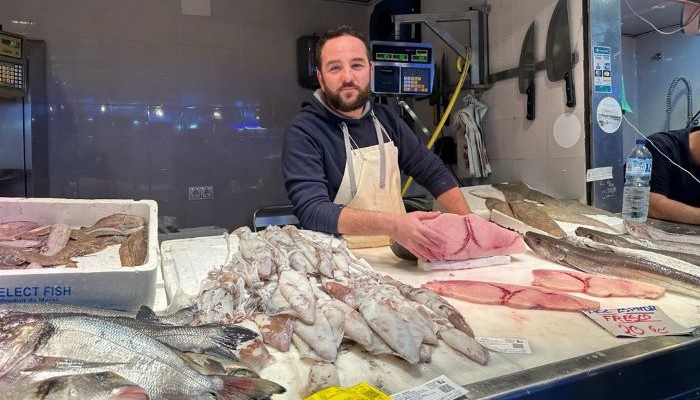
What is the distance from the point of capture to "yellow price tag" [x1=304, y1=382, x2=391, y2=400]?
962 mm

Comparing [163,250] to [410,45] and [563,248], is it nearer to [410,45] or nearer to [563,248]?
[563,248]

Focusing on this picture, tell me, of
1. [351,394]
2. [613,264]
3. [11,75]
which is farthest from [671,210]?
[11,75]

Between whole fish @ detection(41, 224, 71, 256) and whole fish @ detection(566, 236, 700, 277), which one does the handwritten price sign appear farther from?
whole fish @ detection(41, 224, 71, 256)

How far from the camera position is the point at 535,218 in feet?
9.78

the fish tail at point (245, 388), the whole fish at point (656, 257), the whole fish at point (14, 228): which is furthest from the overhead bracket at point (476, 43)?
the fish tail at point (245, 388)

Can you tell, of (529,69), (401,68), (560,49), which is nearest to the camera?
(560,49)

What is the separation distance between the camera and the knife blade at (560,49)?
3.63m

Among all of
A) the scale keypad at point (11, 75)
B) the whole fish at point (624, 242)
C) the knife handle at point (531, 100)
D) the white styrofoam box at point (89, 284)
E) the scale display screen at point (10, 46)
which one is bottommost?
the whole fish at point (624, 242)

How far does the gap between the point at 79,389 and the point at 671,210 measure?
4.02 meters

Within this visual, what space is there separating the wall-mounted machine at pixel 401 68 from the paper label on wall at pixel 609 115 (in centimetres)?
139

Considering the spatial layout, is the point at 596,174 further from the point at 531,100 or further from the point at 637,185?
the point at 531,100

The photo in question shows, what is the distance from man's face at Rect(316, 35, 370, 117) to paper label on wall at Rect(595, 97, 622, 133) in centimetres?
196

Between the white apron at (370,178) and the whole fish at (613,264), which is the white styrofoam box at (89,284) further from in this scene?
the whole fish at (613,264)

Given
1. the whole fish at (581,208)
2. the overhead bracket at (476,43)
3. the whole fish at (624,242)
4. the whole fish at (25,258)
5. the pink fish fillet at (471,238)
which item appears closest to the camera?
the whole fish at (25,258)
